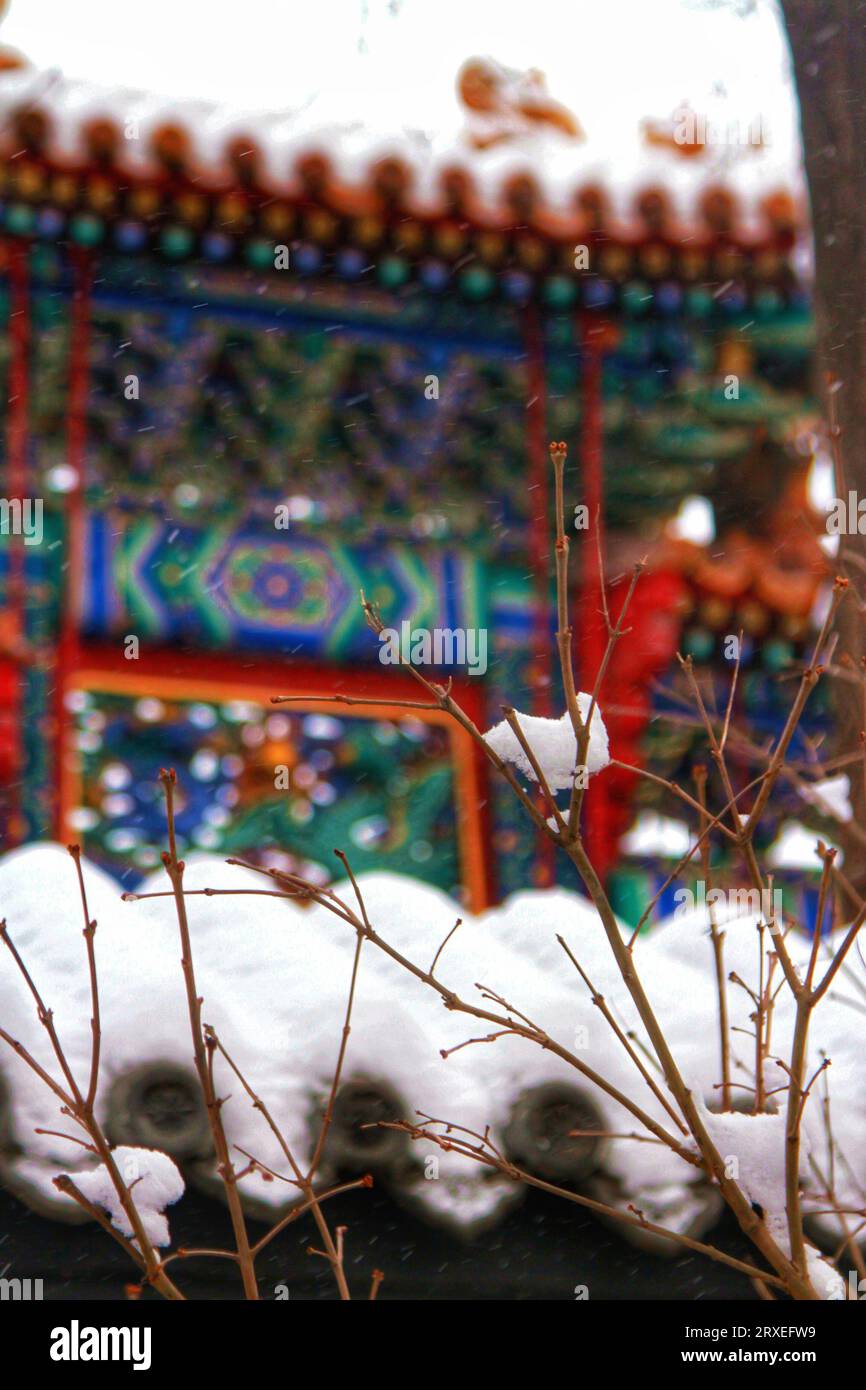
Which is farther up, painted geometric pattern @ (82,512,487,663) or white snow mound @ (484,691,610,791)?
painted geometric pattern @ (82,512,487,663)

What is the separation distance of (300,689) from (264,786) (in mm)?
336

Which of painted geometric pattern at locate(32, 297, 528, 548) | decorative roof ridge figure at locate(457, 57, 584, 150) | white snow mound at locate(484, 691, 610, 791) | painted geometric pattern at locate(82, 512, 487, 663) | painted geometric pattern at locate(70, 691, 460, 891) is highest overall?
decorative roof ridge figure at locate(457, 57, 584, 150)

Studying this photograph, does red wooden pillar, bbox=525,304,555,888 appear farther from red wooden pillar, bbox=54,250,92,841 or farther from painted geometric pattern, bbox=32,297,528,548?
red wooden pillar, bbox=54,250,92,841

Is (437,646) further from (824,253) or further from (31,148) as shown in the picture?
(824,253)

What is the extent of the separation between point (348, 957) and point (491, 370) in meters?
3.00

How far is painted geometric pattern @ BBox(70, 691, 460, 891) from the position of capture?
15.9ft

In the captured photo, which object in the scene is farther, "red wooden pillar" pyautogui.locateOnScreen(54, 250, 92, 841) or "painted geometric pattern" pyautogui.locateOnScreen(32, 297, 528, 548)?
"painted geometric pattern" pyautogui.locateOnScreen(32, 297, 528, 548)

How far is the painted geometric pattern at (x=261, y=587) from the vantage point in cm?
496

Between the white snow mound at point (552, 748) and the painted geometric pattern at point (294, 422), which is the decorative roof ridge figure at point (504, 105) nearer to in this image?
the painted geometric pattern at point (294, 422)

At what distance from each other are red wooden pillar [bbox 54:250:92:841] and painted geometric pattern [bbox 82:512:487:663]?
48 mm

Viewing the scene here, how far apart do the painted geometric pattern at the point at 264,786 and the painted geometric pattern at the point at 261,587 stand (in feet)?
0.78

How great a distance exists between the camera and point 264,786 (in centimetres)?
498

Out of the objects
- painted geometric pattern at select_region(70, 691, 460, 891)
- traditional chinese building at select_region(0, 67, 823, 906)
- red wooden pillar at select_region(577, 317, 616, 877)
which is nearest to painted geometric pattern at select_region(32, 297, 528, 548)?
traditional chinese building at select_region(0, 67, 823, 906)
